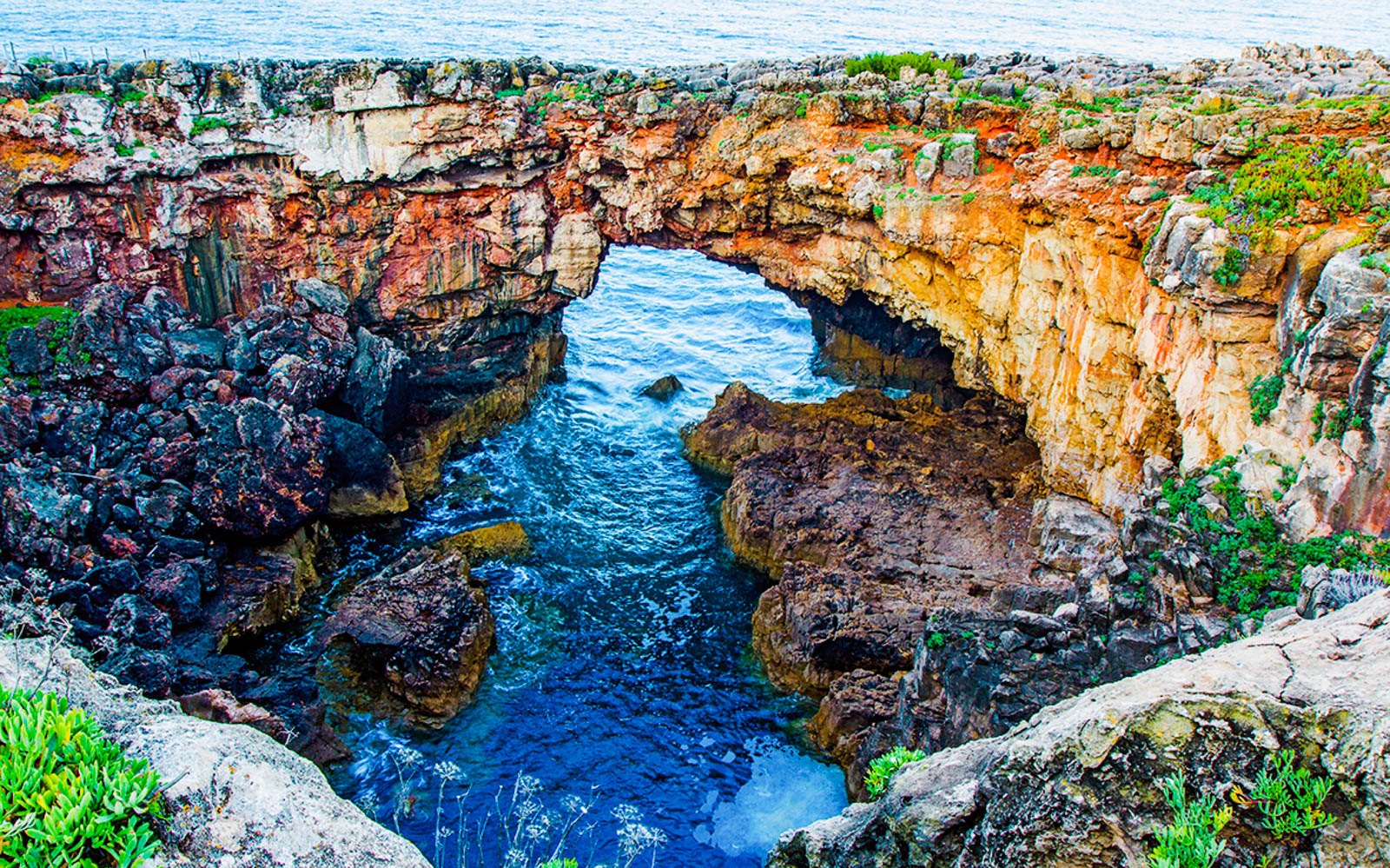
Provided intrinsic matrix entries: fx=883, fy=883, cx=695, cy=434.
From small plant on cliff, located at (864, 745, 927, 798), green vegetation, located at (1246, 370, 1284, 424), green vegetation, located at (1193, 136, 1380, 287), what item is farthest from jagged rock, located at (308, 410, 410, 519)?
green vegetation, located at (1246, 370, 1284, 424)

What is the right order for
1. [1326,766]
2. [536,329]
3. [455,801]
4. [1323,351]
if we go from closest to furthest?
[1326,766]
[1323,351]
[455,801]
[536,329]

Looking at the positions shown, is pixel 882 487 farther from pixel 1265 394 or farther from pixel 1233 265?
pixel 1233 265

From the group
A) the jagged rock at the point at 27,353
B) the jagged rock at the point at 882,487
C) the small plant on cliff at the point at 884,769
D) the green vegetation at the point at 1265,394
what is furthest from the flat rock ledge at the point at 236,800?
the jagged rock at the point at 27,353

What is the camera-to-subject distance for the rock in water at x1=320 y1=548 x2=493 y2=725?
22.2m

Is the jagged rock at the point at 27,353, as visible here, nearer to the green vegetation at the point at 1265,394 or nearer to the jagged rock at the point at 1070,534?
the jagged rock at the point at 1070,534

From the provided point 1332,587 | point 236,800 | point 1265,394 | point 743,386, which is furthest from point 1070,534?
point 236,800

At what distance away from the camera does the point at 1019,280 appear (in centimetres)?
2541

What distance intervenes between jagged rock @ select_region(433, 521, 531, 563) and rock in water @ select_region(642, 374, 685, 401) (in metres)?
12.1

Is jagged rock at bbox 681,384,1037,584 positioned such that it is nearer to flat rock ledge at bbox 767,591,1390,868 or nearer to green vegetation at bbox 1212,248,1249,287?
green vegetation at bbox 1212,248,1249,287

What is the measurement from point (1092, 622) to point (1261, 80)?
58.9 ft

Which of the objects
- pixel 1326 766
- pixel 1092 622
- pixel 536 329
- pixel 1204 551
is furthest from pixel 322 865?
pixel 536 329

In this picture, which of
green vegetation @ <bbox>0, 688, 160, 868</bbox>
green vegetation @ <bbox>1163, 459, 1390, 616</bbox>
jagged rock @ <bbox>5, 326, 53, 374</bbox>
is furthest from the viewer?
jagged rock @ <bbox>5, 326, 53, 374</bbox>

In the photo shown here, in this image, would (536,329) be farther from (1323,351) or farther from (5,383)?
(1323,351)

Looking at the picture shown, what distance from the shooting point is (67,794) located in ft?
29.0
